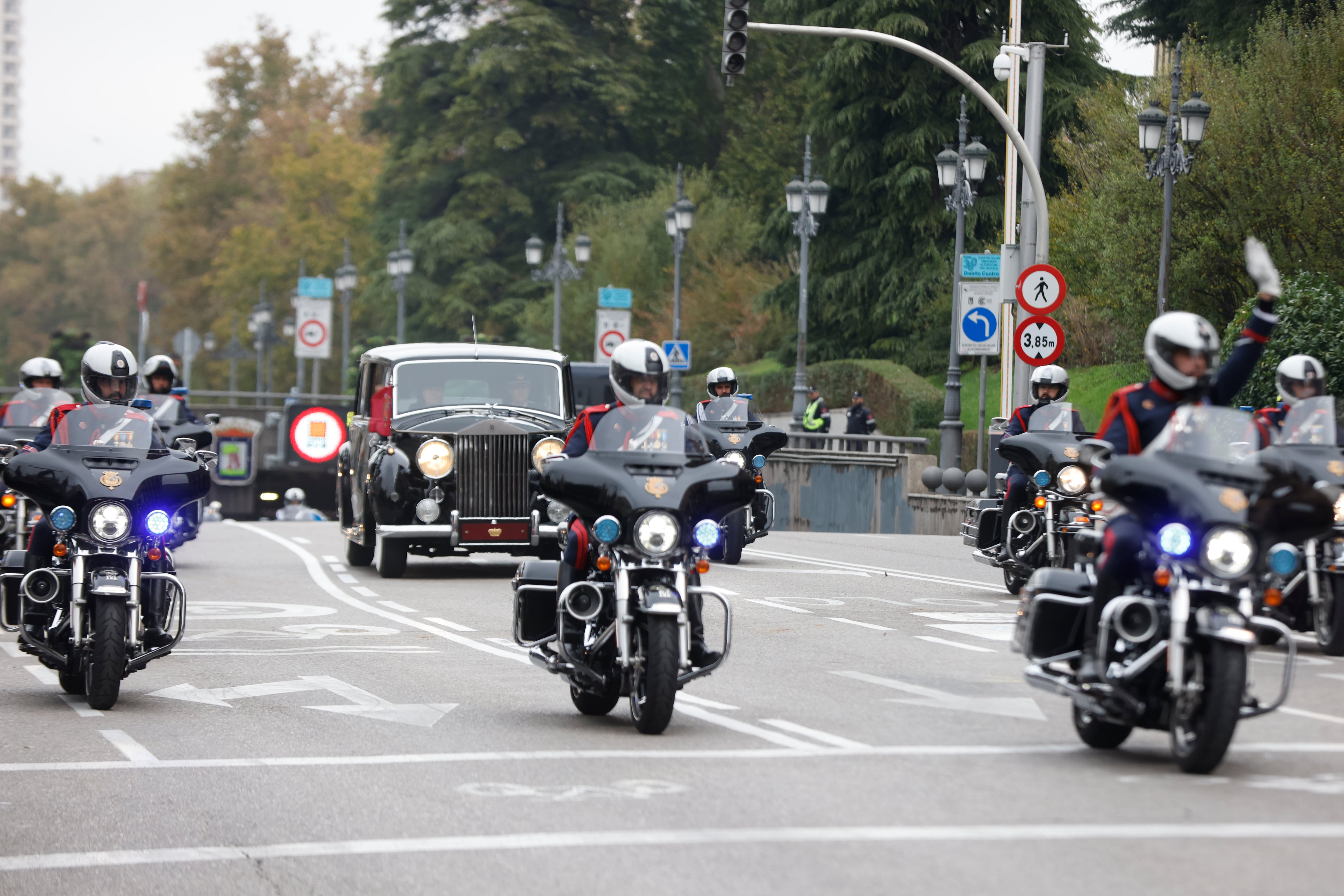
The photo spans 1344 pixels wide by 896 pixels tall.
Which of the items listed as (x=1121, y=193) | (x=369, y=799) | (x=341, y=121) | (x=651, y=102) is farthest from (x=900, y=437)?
(x=341, y=121)

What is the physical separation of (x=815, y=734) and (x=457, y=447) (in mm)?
9969

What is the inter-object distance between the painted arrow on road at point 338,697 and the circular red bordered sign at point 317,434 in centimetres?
2539

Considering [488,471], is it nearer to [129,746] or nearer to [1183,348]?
[129,746]

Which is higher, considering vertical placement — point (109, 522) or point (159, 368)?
point (159, 368)

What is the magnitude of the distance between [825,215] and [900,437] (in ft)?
55.8

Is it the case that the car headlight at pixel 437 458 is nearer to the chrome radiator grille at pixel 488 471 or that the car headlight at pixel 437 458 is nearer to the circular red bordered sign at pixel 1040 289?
the chrome radiator grille at pixel 488 471

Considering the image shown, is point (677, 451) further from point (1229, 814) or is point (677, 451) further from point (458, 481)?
point (458, 481)

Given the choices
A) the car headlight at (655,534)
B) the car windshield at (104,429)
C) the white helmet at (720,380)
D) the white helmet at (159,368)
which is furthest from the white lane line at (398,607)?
the car headlight at (655,534)

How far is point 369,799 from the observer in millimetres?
7863

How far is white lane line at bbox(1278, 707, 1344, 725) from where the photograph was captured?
9766mm

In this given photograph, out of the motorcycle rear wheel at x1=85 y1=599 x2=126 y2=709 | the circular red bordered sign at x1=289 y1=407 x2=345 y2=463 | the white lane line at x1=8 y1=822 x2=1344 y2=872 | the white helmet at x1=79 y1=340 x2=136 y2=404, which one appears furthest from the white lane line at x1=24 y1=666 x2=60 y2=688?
the circular red bordered sign at x1=289 y1=407 x2=345 y2=463

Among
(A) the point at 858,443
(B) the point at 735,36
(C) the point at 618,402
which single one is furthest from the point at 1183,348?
(A) the point at 858,443

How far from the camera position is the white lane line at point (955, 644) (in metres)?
13.0

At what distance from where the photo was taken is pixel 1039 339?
24109 millimetres
